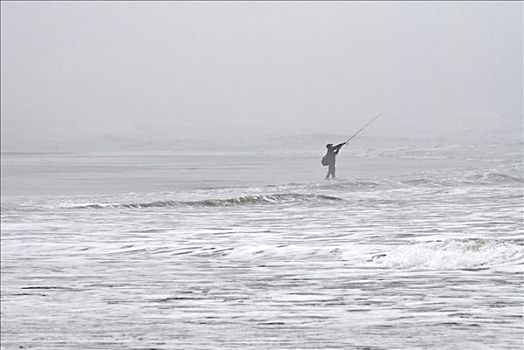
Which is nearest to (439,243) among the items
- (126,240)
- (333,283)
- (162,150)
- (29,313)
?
(333,283)

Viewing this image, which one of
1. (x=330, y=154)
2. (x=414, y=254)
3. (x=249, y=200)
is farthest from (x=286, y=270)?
(x=330, y=154)

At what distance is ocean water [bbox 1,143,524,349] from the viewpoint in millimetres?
996

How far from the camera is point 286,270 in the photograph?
1397mm

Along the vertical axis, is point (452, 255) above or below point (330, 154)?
below

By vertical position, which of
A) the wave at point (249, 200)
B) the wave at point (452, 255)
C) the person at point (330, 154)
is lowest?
the wave at point (249, 200)

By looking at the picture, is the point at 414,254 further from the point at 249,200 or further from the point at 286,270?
the point at 249,200

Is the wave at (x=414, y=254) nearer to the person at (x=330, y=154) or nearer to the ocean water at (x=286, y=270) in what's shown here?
the ocean water at (x=286, y=270)

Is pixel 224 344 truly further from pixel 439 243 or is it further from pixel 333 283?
pixel 439 243

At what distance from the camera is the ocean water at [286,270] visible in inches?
39.2

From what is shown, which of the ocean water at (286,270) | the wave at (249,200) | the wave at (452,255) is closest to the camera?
the ocean water at (286,270)

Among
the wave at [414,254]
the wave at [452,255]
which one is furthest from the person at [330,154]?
the wave at [452,255]

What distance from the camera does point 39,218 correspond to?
2094 millimetres

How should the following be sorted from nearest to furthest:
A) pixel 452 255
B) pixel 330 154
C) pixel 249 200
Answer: pixel 452 255
pixel 249 200
pixel 330 154

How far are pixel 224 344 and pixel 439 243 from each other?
2.13 ft
